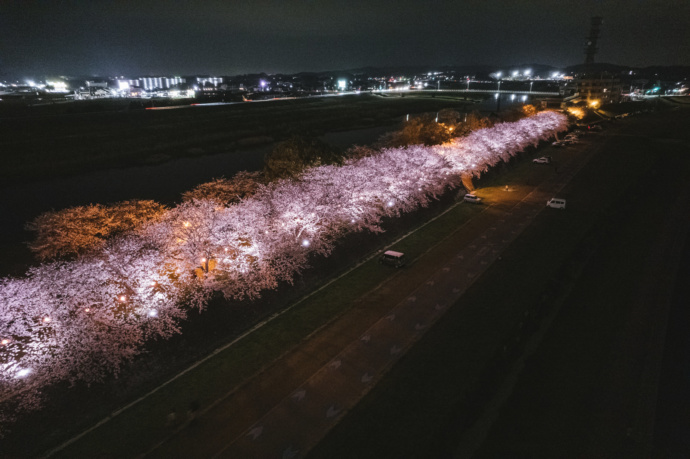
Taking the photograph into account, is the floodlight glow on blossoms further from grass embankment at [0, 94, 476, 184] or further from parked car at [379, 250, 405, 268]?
grass embankment at [0, 94, 476, 184]

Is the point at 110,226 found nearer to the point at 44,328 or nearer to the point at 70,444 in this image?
the point at 44,328

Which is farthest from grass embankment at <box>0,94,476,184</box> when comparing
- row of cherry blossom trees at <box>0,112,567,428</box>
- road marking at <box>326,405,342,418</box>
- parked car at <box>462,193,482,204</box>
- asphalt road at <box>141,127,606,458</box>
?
road marking at <box>326,405,342,418</box>

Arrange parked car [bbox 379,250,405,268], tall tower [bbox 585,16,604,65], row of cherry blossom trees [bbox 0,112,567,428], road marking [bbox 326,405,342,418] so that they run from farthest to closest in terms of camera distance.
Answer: tall tower [bbox 585,16,604,65], parked car [bbox 379,250,405,268], row of cherry blossom trees [bbox 0,112,567,428], road marking [bbox 326,405,342,418]

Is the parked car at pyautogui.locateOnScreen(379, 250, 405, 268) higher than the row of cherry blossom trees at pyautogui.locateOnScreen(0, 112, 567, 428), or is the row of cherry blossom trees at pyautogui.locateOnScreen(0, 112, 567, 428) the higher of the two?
the row of cherry blossom trees at pyautogui.locateOnScreen(0, 112, 567, 428)

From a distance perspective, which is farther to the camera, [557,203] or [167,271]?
[557,203]

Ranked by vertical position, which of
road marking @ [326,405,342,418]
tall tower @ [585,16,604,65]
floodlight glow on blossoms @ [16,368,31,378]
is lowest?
road marking @ [326,405,342,418]

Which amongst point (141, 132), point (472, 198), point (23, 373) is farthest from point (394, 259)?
point (141, 132)

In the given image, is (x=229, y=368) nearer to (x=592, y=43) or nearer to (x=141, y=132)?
(x=141, y=132)
